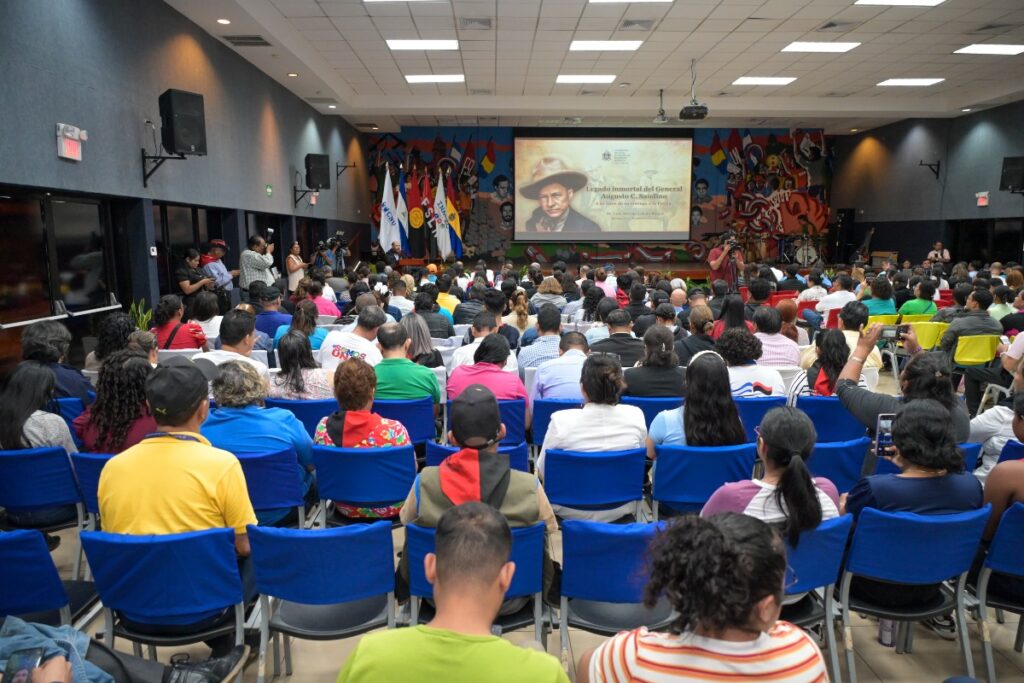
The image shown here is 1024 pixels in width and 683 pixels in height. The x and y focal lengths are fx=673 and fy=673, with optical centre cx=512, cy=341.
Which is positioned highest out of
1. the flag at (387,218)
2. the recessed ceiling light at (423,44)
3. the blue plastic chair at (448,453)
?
the recessed ceiling light at (423,44)

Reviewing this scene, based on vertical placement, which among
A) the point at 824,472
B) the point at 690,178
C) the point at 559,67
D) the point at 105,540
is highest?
the point at 559,67

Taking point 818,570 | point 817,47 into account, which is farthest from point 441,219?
point 818,570

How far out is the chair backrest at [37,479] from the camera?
2.88 metres

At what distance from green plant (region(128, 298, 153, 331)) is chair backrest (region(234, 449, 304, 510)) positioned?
4.76 metres

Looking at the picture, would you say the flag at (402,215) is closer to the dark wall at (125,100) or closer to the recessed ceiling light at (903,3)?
the dark wall at (125,100)

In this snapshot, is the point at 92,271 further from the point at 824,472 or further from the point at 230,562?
the point at 824,472

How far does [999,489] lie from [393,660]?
2427 mm

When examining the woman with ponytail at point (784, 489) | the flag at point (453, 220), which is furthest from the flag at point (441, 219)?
the woman with ponytail at point (784, 489)

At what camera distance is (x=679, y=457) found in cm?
292

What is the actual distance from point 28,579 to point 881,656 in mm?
3145

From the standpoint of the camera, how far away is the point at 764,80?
42.1 feet

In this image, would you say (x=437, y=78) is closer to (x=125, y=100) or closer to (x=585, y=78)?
(x=585, y=78)

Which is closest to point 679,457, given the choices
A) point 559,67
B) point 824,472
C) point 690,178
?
point 824,472

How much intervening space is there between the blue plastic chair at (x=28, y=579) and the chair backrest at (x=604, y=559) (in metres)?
1.62
